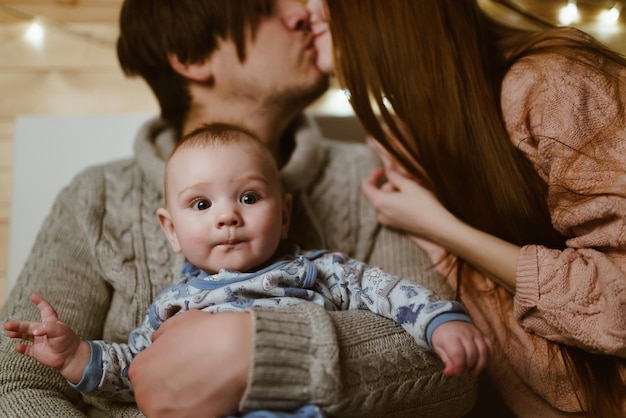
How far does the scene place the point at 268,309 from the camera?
984 millimetres

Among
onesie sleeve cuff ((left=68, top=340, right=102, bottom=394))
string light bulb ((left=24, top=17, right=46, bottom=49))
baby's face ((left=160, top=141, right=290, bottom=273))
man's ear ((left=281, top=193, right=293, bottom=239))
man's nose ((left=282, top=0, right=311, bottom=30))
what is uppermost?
man's nose ((left=282, top=0, right=311, bottom=30))

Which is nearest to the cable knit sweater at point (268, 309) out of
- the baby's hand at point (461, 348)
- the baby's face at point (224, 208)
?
the baby's hand at point (461, 348)

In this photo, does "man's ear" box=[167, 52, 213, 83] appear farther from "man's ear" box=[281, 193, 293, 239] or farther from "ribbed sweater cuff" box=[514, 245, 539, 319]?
"ribbed sweater cuff" box=[514, 245, 539, 319]

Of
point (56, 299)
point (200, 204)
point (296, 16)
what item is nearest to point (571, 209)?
point (200, 204)

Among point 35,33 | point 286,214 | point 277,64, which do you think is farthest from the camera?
point 35,33

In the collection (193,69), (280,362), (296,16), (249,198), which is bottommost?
(280,362)

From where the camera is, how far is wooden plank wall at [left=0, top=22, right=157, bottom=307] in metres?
2.07

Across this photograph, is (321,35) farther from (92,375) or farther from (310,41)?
(92,375)

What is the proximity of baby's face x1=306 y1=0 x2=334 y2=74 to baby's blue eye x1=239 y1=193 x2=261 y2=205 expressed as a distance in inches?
18.3

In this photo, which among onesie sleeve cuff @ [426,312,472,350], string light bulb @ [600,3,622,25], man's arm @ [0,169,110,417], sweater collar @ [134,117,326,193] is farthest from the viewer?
string light bulb @ [600,3,622,25]

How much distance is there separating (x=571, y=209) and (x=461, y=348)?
369 millimetres

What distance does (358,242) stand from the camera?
1531 millimetres

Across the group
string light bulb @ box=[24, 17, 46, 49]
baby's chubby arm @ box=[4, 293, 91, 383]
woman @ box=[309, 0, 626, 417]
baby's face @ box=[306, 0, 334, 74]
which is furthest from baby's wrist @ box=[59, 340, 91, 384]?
string light bulb @ box=[24, 17, 46, 49]

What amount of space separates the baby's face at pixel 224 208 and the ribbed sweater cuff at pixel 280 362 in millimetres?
223
